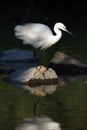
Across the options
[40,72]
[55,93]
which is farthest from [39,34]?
[55,93]

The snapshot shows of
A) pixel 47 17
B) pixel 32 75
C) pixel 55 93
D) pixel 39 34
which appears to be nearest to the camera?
pixel 55 93

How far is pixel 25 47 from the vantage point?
2181 cm

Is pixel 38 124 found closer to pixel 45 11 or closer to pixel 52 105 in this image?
pixel 52 105

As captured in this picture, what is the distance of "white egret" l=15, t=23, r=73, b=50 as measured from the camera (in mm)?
15992

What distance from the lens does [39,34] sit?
16219mm

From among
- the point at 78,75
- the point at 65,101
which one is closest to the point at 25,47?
the point at 78,75

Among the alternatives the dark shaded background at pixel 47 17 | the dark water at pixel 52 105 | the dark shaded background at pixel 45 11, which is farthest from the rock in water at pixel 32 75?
the dark shaded background at pixel 45 11

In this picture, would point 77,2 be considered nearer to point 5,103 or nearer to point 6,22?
point 6,22

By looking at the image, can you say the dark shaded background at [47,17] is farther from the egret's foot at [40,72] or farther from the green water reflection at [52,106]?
the green water reflection at [52,106]

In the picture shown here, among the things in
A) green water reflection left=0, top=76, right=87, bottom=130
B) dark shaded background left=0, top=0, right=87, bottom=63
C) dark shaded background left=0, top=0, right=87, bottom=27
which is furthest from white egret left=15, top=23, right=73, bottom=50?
dark shaded background left=0, top=0, right=87, bottom=27

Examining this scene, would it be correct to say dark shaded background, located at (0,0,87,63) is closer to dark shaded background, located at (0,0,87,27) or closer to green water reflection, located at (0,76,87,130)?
dark shaded background, located at (0,0,87,27)

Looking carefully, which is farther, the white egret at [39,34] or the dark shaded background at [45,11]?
the dark shaded background at [45,11]

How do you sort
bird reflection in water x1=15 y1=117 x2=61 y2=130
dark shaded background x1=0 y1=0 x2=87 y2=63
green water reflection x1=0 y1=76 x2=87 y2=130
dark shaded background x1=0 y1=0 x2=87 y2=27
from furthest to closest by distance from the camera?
1. dark shaded background x1=0 y1=0 x2=87 y2=27
2. dark shaded background x1=0 y1=0 x2=87 y2=63
3. green water reflection x1=0 y1=76 x2=87 y2=130
4. bird reflection in water x1=15 y1=117 x2=61 y2=130

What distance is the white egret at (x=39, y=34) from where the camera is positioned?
15992 mm
